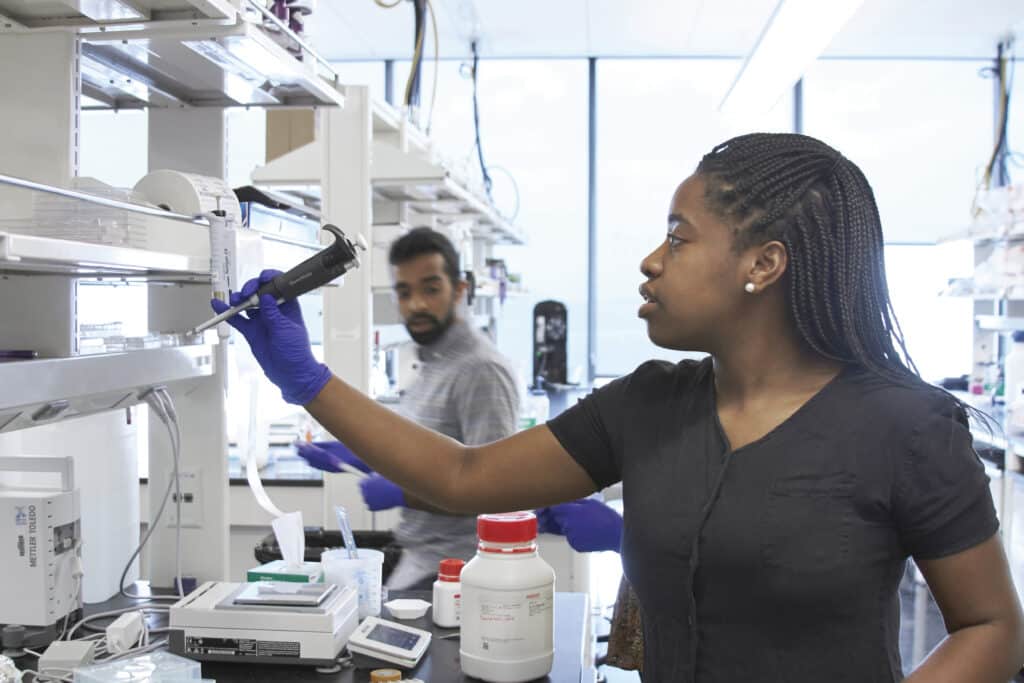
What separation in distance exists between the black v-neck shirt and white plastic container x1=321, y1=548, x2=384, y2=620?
0.91 meters

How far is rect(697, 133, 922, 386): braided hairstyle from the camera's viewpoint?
121cm

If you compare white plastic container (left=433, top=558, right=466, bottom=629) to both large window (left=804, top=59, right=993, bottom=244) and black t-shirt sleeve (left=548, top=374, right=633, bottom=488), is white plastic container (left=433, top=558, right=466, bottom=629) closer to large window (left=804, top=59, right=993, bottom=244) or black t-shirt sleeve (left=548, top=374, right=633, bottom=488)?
black t-shirt sleeve (left=548, top=374, right=633, bottom=488)

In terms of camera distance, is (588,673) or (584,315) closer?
(588,673)

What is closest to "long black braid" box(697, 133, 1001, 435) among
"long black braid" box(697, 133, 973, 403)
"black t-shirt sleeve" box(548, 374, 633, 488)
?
"long black braid" box(697, 133, 973, 403)

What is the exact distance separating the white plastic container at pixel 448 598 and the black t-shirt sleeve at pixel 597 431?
68 centimetres

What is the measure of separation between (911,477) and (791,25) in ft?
8.87

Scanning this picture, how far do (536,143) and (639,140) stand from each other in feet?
2.70

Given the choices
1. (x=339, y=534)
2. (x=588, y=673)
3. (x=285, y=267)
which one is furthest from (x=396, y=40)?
(x=588, y=673)

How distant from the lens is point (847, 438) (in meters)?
1.16

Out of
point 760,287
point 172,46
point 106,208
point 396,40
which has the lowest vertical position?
point 760,287

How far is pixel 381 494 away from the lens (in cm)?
249

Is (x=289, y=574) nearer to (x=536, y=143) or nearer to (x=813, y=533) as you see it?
(x=813, y=533)

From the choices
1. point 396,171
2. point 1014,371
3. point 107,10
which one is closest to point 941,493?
point 107,10

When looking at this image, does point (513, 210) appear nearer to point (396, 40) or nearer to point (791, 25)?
point (396, 40)
